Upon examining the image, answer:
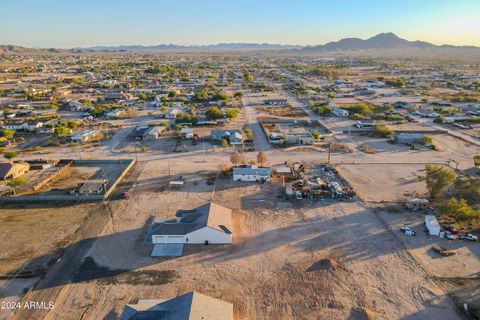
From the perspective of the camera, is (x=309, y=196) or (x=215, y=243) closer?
(x=215, y=243)

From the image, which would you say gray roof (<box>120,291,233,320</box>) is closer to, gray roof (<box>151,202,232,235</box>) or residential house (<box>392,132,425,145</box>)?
gray roof (<box>151,202,232,235</box>)

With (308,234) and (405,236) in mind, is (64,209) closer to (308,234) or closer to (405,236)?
(308,234)

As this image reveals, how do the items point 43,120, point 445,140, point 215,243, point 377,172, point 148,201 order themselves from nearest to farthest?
point 215,243
point 148,201
point 377,172
point 445,140
point 43,120

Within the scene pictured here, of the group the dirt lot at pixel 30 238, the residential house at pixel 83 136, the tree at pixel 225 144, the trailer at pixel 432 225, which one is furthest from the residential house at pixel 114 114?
the trailer at pixel 432 225

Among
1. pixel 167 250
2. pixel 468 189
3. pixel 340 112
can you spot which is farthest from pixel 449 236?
pixel 340 112

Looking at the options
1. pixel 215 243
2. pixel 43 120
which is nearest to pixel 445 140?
pixel 215 243

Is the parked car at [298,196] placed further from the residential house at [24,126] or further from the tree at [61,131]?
the residential house at [24,126]

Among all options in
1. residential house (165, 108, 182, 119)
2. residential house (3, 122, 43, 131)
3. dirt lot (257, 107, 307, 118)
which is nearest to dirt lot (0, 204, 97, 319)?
residential house (3, 122, 43, 131)
